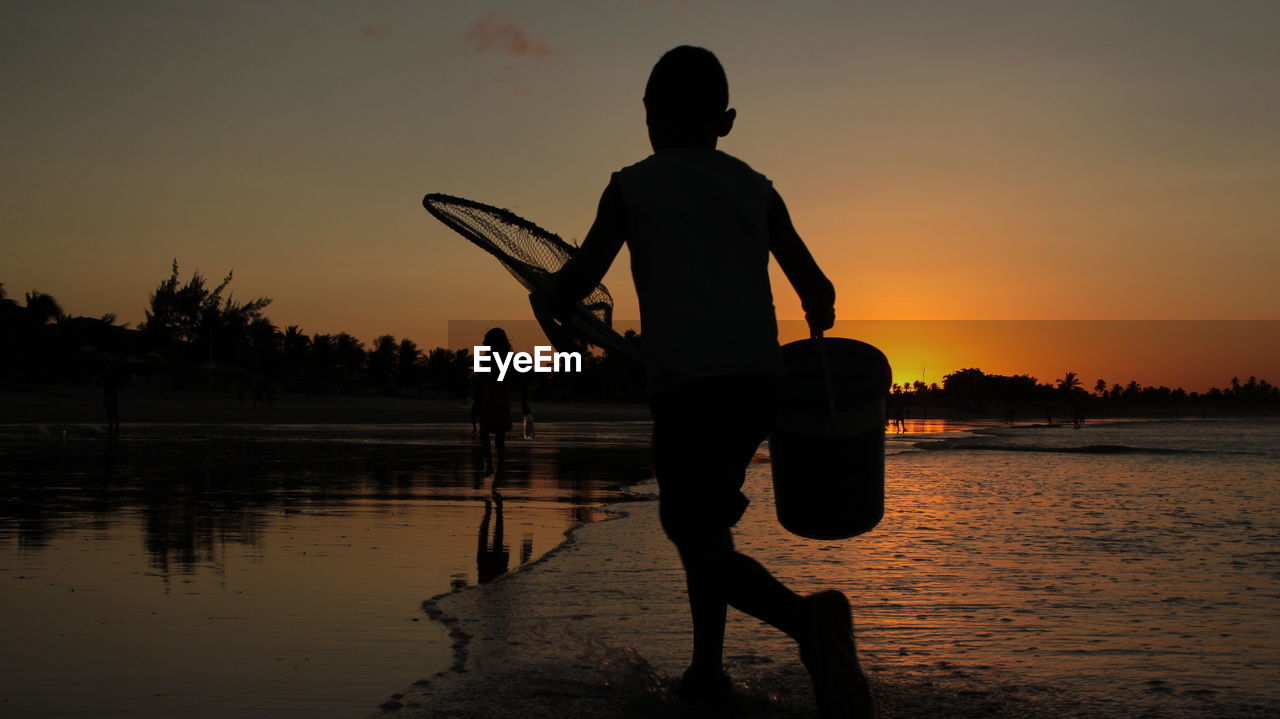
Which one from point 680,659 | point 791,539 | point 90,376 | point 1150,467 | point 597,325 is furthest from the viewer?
point 90,376

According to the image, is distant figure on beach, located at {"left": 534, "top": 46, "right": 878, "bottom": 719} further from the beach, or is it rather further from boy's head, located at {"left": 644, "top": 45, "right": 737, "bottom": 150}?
the beach

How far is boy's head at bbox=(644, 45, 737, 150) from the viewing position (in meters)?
2.91

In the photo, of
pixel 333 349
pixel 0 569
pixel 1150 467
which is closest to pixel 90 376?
pixel 333 349

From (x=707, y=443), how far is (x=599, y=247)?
1.97 ft

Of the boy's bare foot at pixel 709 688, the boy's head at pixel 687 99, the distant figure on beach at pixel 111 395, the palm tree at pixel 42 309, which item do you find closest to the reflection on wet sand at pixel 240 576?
the boy's bare foot at pixel 709 688

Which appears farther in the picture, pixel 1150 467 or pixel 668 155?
pixel 1150 467

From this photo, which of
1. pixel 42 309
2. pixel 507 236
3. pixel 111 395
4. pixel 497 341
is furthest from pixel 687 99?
pixel 42 309

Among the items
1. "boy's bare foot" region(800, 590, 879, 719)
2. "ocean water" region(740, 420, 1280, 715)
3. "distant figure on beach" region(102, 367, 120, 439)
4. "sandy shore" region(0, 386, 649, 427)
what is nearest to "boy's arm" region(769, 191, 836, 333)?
"boy's bare foot" region(800, 590, 879, 719)

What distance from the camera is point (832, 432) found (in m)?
3.04

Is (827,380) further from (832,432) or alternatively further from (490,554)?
(490,554)

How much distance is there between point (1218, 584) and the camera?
17.1 feet

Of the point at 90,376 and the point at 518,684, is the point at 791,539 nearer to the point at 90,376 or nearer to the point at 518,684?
the point at 518,684

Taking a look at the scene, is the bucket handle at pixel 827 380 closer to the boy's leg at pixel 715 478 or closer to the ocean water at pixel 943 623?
the boy's leg at pixel 715 478

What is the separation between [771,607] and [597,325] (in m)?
0.92
